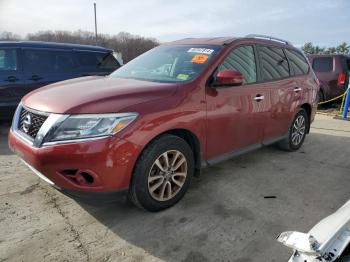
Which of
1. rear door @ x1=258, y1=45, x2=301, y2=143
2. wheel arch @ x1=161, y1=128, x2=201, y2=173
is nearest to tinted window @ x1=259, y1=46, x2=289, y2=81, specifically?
rear door @ x1=258, y1=45, x2=301, y2=143

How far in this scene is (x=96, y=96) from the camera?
103 inches

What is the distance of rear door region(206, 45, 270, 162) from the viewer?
3275 millimetres

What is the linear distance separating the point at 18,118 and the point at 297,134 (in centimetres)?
402

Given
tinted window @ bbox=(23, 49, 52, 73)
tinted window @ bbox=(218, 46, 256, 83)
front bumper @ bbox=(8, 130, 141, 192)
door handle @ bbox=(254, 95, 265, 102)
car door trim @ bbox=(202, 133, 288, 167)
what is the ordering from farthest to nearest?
tinted window @ bbox=(23, 49, 52, 73) < door handle @ bbox=(254, 95, 265, 102) < tinted window @ bbox=(218, 46, 256, 83) < car door trim @ bbox=(202, 133, 288, 167) < front bumper @ bbox=(8, 130, 141, 192)

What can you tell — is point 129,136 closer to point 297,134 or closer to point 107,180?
point 107,180

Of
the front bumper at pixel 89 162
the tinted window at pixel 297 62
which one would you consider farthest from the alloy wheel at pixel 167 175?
the tinted window at pixel 297 62

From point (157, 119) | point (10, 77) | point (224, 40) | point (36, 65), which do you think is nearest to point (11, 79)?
point (10, 77)

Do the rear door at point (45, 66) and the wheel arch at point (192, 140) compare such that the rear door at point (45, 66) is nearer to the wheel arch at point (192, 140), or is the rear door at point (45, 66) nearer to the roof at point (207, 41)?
the roof at point (207, 41)

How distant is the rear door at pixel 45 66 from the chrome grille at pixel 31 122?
11.3 feet

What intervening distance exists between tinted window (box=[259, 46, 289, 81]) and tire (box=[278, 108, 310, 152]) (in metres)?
0.81

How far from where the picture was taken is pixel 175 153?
2.94 m

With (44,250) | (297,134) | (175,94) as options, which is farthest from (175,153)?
(297,134)

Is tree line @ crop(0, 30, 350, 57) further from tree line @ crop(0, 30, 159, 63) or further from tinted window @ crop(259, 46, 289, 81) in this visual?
tinted window @ crop(259, 46, 289, 81)

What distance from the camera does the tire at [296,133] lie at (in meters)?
4.82
